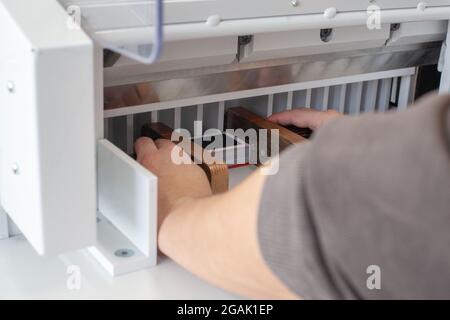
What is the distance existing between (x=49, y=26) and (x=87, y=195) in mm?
171

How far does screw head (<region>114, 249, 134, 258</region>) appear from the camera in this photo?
79 cm

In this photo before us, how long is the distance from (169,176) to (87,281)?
0.55 feet

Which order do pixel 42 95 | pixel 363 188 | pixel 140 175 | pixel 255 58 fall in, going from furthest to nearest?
1. pixel 255 58
2. pixel 140 175
3. pixel 42 95
4. pixel 363 188

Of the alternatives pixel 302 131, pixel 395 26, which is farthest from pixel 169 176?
pixel 395 26

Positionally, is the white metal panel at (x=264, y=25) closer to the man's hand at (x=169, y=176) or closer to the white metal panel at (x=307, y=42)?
the white metal panel at (x=307, y=42)

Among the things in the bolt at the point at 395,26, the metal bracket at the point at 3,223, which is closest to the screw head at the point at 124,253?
the metal bracket at the point at 3,223

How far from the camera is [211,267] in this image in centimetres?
70

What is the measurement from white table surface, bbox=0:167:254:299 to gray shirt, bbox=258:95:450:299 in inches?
7.7

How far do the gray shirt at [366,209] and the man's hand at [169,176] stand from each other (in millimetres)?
240

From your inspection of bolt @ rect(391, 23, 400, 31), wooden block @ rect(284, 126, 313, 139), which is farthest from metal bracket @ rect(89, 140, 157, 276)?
bolt @ rect(391, 23, 400, 31)

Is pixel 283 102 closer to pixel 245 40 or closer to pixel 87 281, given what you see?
pixel 245 40
